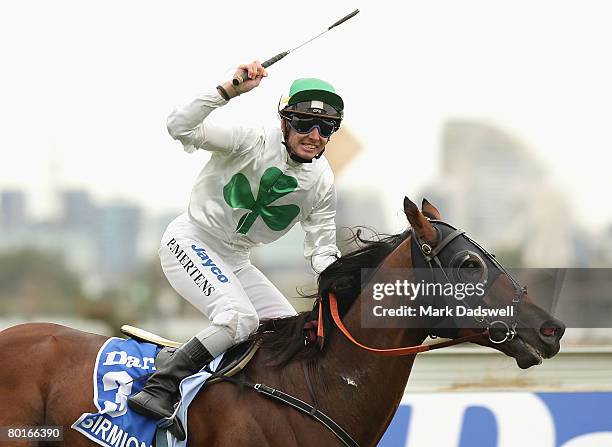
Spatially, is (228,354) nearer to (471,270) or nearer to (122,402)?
(122,402)

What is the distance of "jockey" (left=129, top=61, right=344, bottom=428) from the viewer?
4.03 m

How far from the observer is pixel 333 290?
13.6 feet

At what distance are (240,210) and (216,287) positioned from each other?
15.0 inches

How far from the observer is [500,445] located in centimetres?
605

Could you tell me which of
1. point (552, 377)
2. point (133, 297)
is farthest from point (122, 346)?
point (133, 297)

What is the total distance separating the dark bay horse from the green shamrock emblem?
1.40 ft

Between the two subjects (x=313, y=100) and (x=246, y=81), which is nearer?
(x=246, y=81)

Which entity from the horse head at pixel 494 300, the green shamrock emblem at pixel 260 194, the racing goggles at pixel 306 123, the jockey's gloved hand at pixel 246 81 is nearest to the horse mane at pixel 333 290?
the horse head at pixel 494 300

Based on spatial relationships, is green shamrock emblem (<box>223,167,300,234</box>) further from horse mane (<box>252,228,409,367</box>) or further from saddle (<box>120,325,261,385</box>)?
saddle (<box>120,325,261,385</box>)

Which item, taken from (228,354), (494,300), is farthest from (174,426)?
(494,300)

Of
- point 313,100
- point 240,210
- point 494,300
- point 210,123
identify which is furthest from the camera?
point 240,210

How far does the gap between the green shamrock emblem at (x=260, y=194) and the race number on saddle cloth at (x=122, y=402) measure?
68 centimetres

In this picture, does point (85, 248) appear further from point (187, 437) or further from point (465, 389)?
point (187, 437)

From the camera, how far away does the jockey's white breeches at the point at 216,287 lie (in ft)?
13.4
